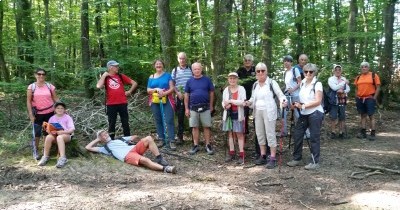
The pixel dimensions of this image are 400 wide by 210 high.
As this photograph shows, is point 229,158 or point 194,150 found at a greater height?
point 194,150

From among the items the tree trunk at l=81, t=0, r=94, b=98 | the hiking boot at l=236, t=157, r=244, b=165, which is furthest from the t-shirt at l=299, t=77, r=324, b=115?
the tree trunk at l=81, t=0, r=94, b=98

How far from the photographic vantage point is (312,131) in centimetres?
694

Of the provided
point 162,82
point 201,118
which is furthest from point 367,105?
point 162,82

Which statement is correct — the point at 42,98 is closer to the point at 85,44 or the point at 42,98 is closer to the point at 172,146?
the point at 172,146

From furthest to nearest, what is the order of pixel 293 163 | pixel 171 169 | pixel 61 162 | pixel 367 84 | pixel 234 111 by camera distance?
pixel 367 84 < pixel 234 111 < pixel 293 163 < pixel 171 169 < pixel 61 162

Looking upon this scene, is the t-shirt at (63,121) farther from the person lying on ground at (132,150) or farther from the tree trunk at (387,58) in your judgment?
the tree trunk at (387,58)

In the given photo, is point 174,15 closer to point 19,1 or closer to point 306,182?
point 19,1

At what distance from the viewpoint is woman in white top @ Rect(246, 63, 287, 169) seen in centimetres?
688

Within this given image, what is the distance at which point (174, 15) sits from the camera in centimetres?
1560

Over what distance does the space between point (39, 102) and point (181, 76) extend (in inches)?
114

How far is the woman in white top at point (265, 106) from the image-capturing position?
271 inches

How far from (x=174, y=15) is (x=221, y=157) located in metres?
9.44

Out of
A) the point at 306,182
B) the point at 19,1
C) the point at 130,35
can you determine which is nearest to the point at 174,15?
the point at 130,35

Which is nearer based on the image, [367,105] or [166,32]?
[166,32]
